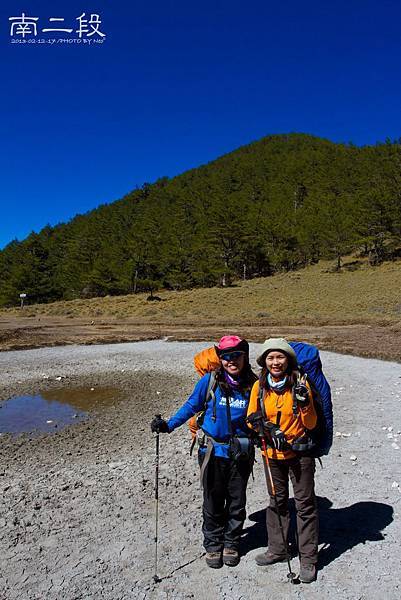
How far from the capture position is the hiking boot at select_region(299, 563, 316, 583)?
13.6 feet

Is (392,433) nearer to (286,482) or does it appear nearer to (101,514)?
(286,482)

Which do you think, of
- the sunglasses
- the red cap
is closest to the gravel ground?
the sunglasses

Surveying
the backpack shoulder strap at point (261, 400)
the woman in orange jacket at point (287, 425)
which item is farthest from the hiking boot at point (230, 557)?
the backpack shoulder strap at point (261, 400)

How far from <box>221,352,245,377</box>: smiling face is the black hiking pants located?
2.87ft

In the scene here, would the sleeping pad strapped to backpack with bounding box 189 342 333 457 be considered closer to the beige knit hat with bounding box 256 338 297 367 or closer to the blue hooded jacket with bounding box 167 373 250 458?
the beige knit hat with bounding box 256 338 297 367

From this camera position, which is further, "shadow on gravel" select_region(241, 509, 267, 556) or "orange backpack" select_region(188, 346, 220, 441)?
"shadow on gravel" select_region(241, 509, 267, 556)

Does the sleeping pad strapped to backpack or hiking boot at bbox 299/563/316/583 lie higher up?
the sleeping pad strapped to backpack

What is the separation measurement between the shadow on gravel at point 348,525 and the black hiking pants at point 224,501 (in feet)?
3.11

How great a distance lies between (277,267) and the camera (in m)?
76.7

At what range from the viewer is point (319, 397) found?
401cm

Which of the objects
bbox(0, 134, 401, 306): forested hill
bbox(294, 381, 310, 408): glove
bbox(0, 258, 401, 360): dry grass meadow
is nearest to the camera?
bbox(294, 381, 310, 408): glove

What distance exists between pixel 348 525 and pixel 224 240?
6869cm

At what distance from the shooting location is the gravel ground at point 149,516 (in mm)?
4195

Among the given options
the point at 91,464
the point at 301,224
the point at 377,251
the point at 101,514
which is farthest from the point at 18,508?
the point at 301,224
